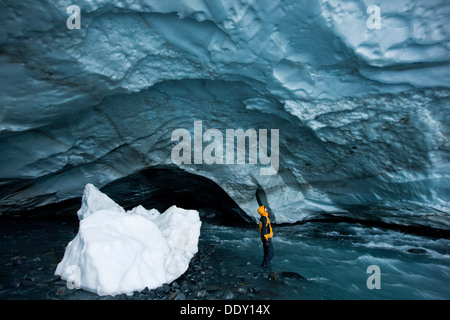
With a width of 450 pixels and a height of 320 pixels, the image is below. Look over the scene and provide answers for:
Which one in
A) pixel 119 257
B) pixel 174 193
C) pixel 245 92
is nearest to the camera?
pixel 119 257

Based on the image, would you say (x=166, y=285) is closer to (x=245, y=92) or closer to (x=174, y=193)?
(x=245, y=92)

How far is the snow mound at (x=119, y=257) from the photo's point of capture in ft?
12.1

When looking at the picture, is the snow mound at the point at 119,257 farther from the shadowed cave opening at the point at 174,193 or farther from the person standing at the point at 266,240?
the shadowed cave opening at the point at 174,193

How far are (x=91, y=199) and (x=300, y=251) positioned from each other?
517 cm

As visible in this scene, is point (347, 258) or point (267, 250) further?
point (347, 258)

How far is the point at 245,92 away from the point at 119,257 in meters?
4.81

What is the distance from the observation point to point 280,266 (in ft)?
18.4

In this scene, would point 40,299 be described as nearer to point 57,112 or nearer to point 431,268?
point 57,112

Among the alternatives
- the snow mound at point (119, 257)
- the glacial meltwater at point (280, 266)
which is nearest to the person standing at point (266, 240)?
the glacial meltwater at point (280, 266)

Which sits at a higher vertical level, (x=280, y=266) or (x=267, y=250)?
(x=267, y=250)

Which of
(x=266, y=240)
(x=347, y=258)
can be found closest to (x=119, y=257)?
(x=266, y=240)

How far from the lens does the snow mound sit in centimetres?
370
